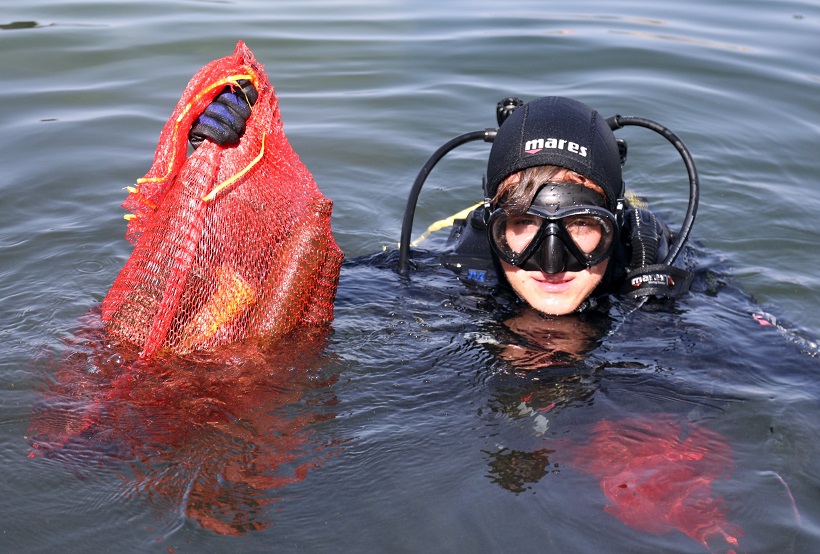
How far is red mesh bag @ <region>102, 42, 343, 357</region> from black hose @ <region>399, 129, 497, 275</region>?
74cm

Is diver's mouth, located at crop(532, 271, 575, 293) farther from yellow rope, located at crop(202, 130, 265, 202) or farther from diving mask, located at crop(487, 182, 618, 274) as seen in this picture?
yellow rope, located at crop(202, 130, 265, 202)

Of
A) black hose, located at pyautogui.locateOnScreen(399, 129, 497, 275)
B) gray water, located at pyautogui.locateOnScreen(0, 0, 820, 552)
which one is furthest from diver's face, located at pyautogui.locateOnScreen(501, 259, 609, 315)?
black hose, located at pyautogui.locateOnScreen(399, 129, 497, 275)

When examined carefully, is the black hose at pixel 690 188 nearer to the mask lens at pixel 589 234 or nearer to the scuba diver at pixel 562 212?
the scuba diver at pixel 562 212

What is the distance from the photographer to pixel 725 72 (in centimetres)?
914

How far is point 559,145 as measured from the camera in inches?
156

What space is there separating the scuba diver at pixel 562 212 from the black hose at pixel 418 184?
0.12 metres

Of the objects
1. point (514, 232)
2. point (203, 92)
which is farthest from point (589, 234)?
point (203, 92)

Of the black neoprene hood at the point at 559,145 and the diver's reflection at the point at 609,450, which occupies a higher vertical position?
the black neoprene hood at the point at 559,145

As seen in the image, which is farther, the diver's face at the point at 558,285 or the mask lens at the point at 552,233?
the diver's face at the point at 558,285

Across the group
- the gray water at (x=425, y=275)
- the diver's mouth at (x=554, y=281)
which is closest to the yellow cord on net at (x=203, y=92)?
the gray water at (x=425, y=275)

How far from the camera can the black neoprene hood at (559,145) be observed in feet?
12.9

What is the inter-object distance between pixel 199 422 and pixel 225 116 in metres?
1.16

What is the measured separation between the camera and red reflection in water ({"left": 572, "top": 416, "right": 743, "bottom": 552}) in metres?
2.98

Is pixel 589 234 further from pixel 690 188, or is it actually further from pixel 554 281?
pixel 690 188
